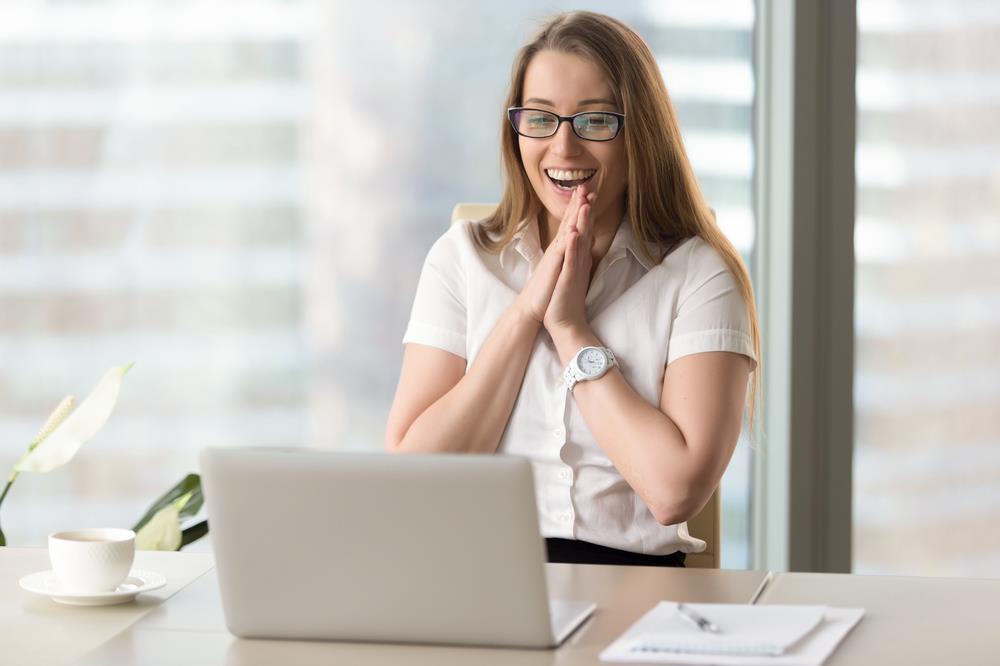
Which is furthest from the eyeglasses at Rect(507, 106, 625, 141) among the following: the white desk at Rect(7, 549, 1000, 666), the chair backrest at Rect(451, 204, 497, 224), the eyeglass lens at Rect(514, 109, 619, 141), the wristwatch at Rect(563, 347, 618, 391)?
the white desk at Rect(7, 549, 1000, 666)

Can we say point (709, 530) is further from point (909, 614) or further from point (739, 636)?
point (739, 636)

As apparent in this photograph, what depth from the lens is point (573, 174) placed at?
191 cm

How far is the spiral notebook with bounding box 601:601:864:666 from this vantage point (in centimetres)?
107

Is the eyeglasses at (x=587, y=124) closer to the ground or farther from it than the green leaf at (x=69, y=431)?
farther from it

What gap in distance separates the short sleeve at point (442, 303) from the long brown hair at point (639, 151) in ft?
0.20

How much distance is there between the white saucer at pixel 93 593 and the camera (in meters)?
1.30

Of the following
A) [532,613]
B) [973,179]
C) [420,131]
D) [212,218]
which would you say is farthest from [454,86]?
[532,613]

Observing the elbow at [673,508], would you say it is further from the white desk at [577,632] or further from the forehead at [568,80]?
the forehead at [568,80]

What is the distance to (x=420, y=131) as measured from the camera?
2.91 meters

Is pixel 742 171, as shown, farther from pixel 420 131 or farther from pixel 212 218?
pixel 212 218

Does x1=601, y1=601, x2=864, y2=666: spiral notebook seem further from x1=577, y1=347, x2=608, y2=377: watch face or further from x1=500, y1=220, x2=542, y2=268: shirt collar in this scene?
x1=500, y1=220, x2=542, y2=268: shirt collar

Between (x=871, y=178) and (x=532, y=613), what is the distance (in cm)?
210

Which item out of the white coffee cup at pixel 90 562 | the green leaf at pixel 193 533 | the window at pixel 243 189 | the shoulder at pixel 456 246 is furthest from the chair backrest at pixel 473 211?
the white coffee cup at pixel 90 562

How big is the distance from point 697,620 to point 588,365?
0.66 metres
